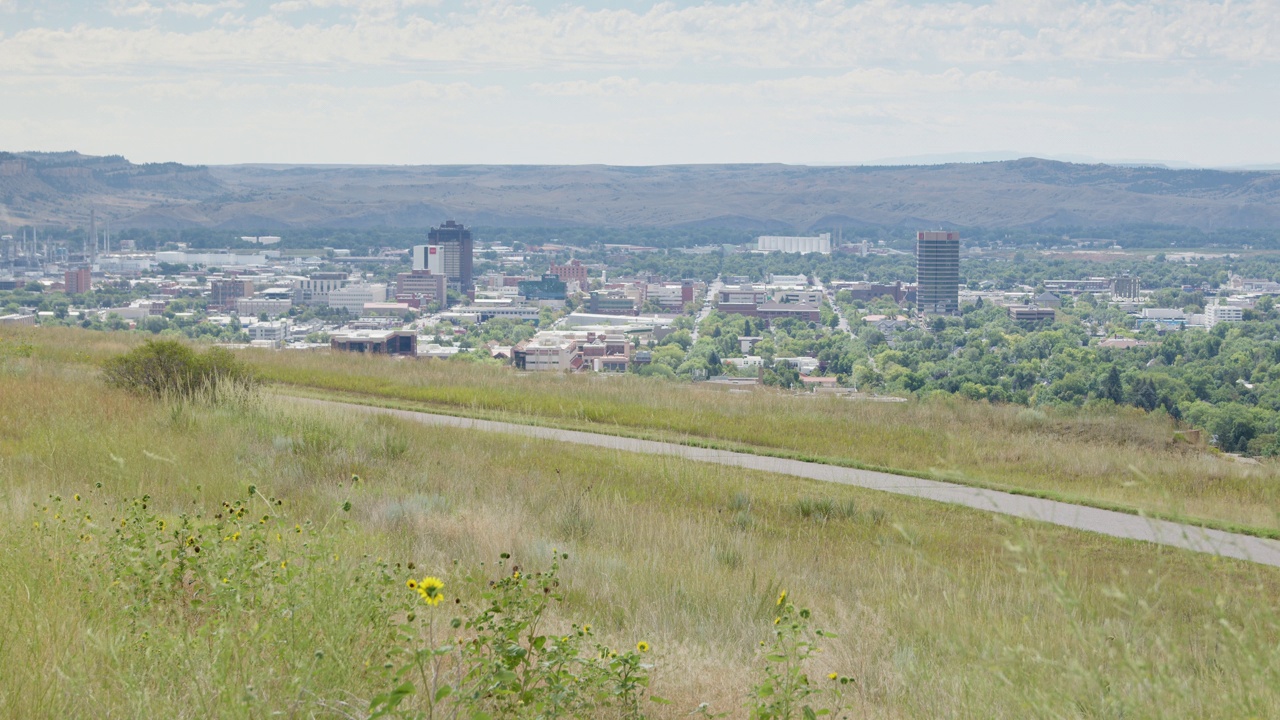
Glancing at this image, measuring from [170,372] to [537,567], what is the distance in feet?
33.7

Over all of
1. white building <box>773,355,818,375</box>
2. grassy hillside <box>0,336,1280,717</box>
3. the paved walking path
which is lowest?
white building <box>773,355,818,375</box>

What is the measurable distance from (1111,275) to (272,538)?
123141 mm

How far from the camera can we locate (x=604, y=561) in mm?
7551

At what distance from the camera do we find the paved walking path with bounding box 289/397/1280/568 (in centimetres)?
998

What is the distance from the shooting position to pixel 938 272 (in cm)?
10500

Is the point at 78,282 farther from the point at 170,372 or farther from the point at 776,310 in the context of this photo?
the point at 170,372

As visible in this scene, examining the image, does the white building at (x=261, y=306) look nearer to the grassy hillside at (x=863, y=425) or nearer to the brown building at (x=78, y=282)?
the brown building at (x=78, y=282)

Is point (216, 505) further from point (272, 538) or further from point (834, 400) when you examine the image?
point (834, 400)

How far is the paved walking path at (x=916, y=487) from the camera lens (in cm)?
998

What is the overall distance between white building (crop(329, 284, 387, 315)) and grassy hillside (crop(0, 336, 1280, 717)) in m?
72.1

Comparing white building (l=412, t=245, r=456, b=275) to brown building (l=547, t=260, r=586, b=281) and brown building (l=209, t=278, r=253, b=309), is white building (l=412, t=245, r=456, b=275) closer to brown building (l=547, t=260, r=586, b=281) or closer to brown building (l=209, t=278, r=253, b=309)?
brown building (l=547, t=260, r=586, b=281)

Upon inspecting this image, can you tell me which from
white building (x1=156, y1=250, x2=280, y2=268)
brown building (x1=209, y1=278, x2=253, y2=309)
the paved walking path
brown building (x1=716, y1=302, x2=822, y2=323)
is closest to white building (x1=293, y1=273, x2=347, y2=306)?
brown building (x1=209, y1=278, x2=253, y2=309)

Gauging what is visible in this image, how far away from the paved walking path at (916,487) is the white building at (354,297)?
68.0 meters

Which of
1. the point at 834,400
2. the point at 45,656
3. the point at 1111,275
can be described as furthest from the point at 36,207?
the point at 45,656
